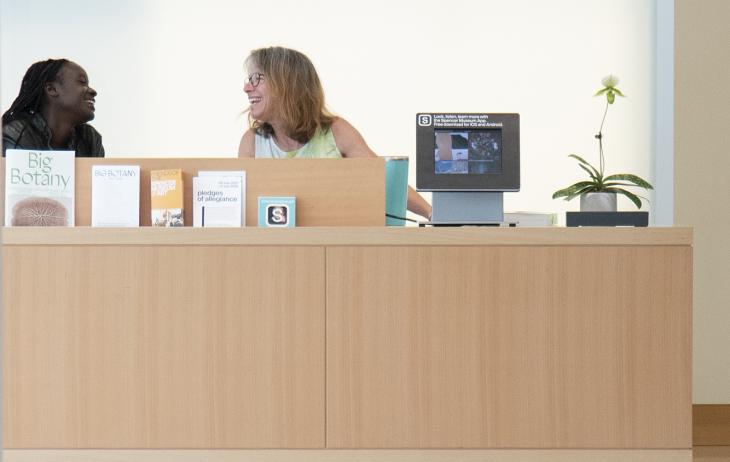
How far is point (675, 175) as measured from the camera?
3.96 metres

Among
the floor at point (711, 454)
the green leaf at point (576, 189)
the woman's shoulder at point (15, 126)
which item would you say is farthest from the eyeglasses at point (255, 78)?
the floor at point (711, 454)

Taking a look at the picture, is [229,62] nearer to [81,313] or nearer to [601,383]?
[81,313]

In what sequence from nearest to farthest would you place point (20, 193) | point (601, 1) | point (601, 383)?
1. point (601, 383)
2. point (20, 193)
3. point (601, 1)

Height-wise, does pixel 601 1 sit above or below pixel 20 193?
above

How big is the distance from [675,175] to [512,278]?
6.58 feet

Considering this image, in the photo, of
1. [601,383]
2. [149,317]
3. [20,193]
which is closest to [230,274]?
[149,317]

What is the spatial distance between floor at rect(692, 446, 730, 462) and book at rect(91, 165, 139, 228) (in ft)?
8.33

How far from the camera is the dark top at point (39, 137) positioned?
285 cm

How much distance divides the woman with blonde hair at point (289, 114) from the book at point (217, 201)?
2.84 ft

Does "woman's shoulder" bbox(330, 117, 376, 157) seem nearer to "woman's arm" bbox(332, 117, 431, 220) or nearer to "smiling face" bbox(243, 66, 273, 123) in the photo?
"woman's arm" bbox(332, 117, 431, 220)

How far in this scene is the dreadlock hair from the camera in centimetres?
300

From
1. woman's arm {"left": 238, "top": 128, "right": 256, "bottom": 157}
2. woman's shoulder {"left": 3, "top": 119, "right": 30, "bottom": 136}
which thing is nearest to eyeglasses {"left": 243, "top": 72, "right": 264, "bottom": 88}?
woman's arm {"left": 238, "top": 128, "right": 256, "bottom": 157}

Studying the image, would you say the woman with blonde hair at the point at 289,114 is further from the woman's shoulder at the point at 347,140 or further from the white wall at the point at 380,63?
the white wall at the point at 380,63

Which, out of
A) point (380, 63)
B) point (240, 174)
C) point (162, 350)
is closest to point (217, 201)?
point (240, 174)
